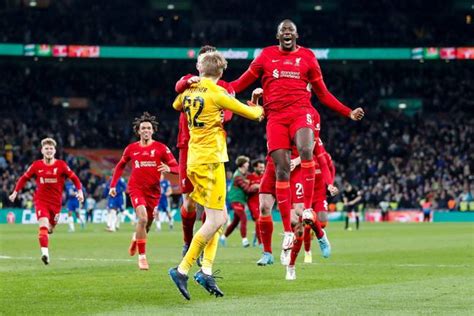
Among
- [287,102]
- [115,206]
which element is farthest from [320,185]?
[115,206]

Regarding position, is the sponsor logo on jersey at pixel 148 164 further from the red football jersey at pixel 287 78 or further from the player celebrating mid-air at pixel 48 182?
the red football jersey at pixel 287 78

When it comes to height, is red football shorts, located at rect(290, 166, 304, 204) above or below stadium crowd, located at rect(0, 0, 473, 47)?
below

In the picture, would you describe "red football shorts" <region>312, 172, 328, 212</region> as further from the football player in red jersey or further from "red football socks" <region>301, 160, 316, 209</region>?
"red football socks" <region>301, 160, 316, 209</region>

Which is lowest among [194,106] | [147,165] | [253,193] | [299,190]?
[253,193]

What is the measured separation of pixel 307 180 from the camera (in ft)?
47.2

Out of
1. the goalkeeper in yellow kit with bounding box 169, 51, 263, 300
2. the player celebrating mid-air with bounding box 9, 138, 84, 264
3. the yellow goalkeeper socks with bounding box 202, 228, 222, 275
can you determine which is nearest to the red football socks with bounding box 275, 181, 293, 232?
the yellow goalkeeper socks with bounding box 202, 228, 222, 275

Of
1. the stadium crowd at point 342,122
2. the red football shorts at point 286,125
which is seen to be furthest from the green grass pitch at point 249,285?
the stadium crowd at point 342,122

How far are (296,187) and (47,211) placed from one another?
20.8ft

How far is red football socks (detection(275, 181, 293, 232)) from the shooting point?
14.0 m

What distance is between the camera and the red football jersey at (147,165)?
18.0m

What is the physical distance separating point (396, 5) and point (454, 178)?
15085mm

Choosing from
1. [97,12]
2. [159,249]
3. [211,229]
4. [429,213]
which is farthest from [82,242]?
[97,12]

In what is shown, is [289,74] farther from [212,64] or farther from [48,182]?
[48,182]

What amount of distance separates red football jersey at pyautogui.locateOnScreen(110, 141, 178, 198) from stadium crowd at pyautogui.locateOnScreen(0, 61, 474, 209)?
36.7 m
